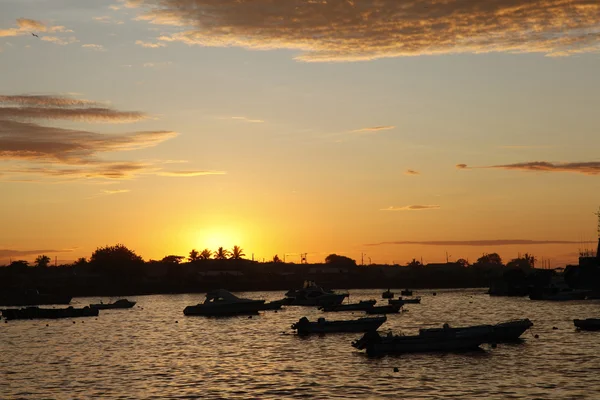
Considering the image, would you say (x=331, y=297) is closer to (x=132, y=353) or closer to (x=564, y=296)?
(x=564, y=296)

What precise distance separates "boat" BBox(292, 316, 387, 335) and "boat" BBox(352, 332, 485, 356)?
19.9m

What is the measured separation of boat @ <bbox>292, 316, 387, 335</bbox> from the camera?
9956 cm

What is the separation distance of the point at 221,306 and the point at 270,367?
6626 centimetres

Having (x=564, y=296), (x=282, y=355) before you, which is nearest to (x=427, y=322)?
(x=282, y=355)

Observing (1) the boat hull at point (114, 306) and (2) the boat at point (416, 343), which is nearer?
(2) the boat at point (416, 343)

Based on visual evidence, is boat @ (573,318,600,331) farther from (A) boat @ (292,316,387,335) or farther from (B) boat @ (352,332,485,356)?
(B) boat @ (352,332,485,356)

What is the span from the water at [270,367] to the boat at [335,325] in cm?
138

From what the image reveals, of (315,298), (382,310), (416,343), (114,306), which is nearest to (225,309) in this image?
(382,310)

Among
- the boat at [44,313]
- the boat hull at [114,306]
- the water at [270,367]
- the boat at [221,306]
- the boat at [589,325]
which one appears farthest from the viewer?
the boat hull at [114,306]

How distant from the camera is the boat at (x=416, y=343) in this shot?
253 ft

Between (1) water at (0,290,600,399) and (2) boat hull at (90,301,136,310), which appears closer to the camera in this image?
(1) water at (0,290,600,399)

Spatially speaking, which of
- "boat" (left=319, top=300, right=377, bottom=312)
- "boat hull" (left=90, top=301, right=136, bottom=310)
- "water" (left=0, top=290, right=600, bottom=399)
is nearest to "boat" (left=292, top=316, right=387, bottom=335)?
"water" (left=0, top=290, right=600, bottom=399)

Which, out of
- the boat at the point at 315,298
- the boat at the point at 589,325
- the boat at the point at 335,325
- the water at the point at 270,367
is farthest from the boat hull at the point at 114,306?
the boat at the point at 589,325

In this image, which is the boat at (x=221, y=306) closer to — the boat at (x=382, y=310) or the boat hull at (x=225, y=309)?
the boat hull at (x=225, y=309)
